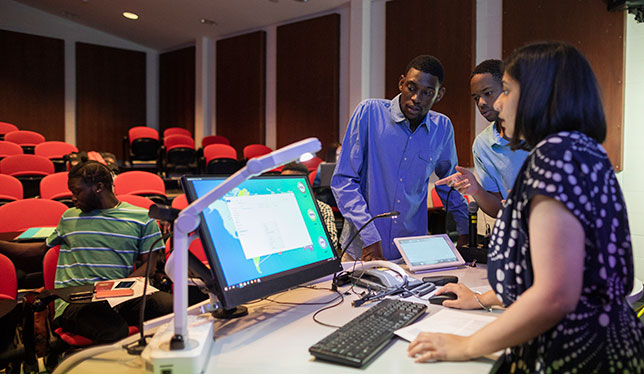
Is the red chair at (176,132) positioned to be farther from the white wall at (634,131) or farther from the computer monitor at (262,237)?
the computer monitor at (262,237)

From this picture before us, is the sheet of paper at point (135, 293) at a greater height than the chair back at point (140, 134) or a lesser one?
lesser

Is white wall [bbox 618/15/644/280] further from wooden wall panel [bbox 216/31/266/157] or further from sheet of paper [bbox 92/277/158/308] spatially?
wooden wall panel [bbox 216/31/266/157]

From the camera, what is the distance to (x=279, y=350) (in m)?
1.14

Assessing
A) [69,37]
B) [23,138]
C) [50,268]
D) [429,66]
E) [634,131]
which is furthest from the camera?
[69,37]

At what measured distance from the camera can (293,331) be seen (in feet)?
4.17

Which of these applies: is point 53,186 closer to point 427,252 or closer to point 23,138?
point 427,252

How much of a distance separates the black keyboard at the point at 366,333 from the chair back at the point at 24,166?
20.3 feet

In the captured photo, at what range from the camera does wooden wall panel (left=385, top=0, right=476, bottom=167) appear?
248 inches

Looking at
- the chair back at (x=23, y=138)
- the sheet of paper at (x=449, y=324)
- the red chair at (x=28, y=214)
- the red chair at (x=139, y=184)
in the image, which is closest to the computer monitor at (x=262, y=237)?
the sheet of paper at (x=449, y=324)

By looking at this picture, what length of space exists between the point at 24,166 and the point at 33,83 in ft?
18.3

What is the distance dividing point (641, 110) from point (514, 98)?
4816 mm

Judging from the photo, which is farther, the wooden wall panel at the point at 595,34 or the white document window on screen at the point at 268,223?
the wooden wall panel at the point at 595,34

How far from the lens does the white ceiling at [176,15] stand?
8.41 metres

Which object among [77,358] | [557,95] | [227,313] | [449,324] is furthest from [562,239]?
[77,358]
